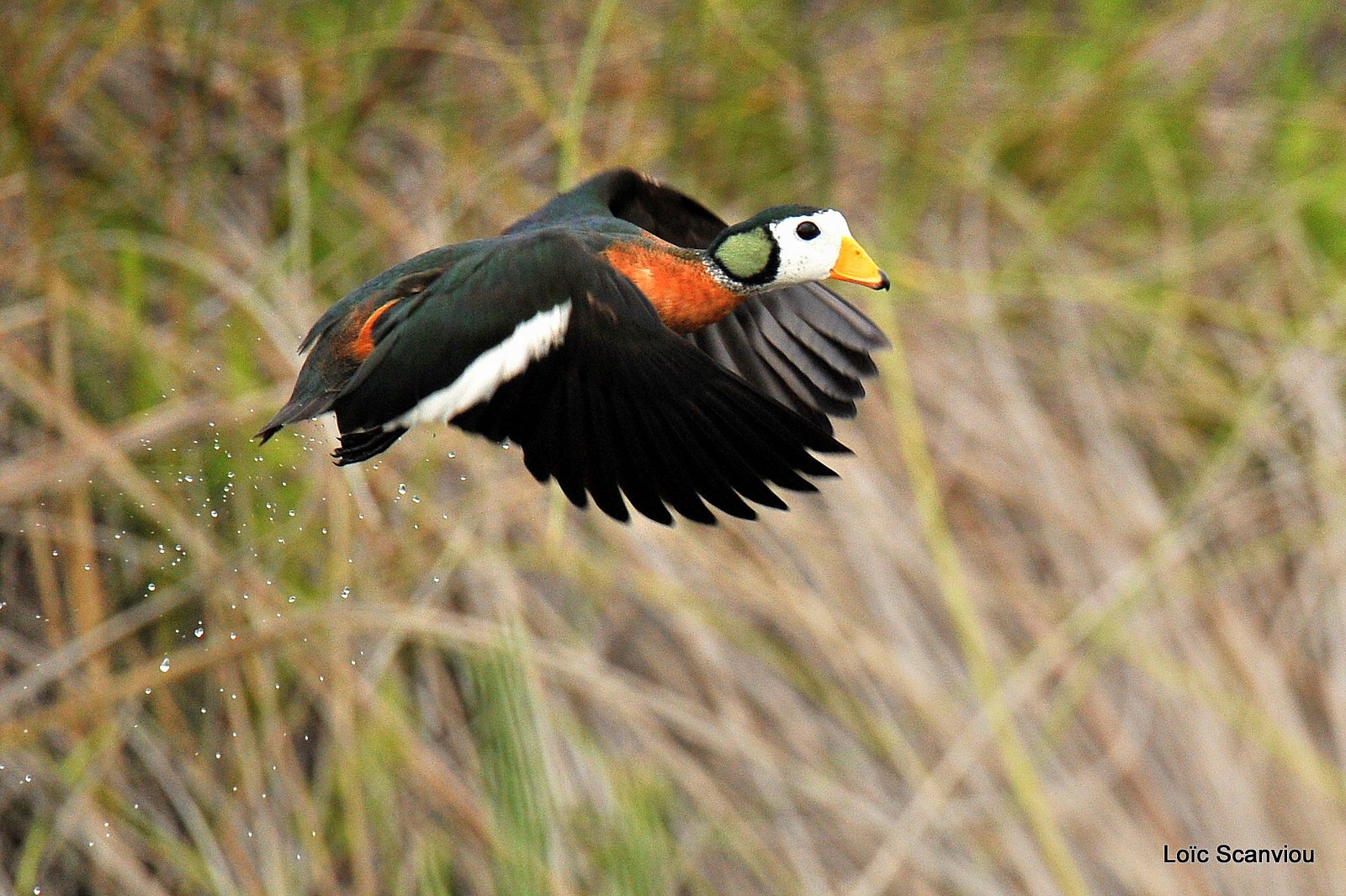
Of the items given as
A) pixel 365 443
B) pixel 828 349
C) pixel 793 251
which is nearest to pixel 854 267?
pixel 793 251

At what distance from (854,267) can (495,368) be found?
350 mm

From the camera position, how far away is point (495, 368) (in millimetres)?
1539

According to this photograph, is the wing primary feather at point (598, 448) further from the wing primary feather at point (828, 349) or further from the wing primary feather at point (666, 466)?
the wing primary feather at point (828, 349)

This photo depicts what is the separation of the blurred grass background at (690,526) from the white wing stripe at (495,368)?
565 millimetres

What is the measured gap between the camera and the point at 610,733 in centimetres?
241

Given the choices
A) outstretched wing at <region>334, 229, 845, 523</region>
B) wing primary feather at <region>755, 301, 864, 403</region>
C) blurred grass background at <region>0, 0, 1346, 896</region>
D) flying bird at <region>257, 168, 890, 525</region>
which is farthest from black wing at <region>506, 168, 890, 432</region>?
blurred grass background at <region>0, 0, 1346, 896</region>

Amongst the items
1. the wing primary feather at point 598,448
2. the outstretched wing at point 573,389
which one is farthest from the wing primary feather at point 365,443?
the wing primary feather at point 598,448

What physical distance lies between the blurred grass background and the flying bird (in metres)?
0.55

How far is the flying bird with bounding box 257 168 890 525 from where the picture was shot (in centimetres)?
148

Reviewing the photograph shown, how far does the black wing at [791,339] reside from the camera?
1.85 m

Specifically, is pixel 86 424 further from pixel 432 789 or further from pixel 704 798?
pixel 704 798

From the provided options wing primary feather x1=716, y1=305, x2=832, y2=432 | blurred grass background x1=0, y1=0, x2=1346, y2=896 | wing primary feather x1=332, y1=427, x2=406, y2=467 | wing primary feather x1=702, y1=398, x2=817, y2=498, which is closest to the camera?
wing primary feather x1=702, y1=398, x2=817, y2=498

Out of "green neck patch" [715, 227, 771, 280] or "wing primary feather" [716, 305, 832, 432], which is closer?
"green neck patch" [715, 227, 771, 280]

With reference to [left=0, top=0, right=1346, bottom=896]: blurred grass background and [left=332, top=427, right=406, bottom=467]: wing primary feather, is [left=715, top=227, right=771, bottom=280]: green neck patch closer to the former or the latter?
[left=332, top=427, right=406, bottom=467]: wing primary feather
